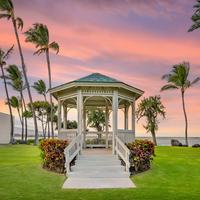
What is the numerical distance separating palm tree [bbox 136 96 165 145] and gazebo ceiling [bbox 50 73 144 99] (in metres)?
32.0

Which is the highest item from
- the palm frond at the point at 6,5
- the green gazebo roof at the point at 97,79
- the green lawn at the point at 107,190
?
the palm frond at the point at 6,5

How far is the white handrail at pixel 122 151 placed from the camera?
18.5 metres

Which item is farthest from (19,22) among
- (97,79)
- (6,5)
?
(97,79)

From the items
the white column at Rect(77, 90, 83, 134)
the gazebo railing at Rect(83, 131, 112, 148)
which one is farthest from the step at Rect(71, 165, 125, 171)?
the gazebo railing at Rect(83, 131, 112, 148)

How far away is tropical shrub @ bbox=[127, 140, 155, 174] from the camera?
19.3 m

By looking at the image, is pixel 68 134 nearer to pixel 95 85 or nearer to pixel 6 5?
pixel 95 85

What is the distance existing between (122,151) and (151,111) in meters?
36.4

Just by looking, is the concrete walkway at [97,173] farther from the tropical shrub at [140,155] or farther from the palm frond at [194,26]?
the palm frond at [194,26]

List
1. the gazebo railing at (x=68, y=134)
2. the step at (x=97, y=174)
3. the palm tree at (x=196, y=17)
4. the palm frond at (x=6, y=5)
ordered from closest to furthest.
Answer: the step at (x=97, y=174)
the gazebo railing at (x=68, y=134)
the palm tree at (x=196, y=17)
the palm frond at (x=6, y=5)

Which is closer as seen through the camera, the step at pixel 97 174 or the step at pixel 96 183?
the step at pixel 96 183

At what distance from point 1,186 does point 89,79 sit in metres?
8.24

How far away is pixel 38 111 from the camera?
2977 inches

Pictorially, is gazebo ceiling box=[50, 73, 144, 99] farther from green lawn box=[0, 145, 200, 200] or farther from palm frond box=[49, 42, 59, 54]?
palm frond box=[49, 42, 59, 54]

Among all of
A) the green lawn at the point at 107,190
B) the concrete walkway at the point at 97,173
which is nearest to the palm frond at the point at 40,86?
the green lawn at the point at 107,190
